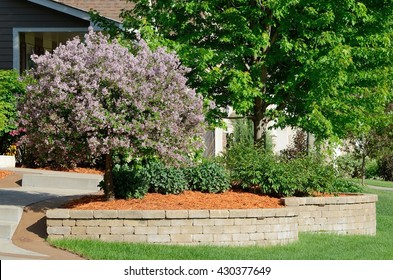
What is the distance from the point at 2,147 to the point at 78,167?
263 centimetres

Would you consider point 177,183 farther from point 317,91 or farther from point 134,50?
point 317,91

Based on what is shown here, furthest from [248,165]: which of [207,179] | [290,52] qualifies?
[290,52]

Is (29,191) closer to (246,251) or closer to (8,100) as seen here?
(246,251)

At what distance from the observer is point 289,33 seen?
18438mm

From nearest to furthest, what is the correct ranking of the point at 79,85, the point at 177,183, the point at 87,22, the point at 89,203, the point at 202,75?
the point at 79,85, the point at 89,203, the point at 177,183, the point at 202,75, the point at 87,22

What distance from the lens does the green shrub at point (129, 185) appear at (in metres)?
14.0

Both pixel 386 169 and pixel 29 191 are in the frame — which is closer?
pixel 29 191

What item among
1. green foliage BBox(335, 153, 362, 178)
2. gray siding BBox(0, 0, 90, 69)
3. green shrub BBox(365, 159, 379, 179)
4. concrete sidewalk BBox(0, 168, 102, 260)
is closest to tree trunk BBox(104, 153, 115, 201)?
concrete sidewalk BBox(0, 168, 102, 260)

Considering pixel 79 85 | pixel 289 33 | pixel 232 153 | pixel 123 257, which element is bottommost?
pixel 123 257

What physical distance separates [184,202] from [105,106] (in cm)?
225

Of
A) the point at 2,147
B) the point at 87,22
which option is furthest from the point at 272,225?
the point at 87,22

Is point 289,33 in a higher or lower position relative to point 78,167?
higher

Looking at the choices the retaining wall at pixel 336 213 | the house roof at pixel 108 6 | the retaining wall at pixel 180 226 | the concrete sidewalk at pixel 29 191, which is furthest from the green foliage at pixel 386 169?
the retaining wall at pixel 180 226

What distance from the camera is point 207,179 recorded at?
50.4 feet
